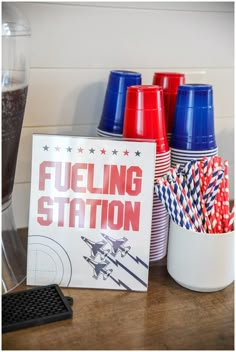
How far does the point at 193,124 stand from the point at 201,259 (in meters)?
0.22

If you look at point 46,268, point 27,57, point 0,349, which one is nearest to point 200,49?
point 27,57

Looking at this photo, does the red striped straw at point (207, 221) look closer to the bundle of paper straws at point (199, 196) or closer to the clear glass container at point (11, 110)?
the bundle of paper straws at point (199, 196)

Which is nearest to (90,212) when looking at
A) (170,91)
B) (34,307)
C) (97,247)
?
(97,247)

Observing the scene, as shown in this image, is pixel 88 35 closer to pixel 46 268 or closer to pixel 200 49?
pixel 200 49

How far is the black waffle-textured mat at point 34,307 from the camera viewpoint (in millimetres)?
635

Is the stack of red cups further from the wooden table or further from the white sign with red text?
the wooden table

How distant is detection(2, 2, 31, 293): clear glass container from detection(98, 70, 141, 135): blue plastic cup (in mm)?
154

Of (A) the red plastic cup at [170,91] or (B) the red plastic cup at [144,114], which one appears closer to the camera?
(B) the red plastic cup at [144,114]

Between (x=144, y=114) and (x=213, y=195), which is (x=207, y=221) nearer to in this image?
(x=213, y=195)

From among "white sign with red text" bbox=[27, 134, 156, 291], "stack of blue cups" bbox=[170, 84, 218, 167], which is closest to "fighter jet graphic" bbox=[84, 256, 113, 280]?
"white sign with red text" bbox=[27, 134, 156, 291]

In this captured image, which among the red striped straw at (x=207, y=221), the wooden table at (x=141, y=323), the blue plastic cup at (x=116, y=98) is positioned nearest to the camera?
the wooden table at (x=141, y=323)

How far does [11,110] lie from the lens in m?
0.69

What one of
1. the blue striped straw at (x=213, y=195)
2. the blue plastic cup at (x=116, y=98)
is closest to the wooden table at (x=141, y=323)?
the blue striped straw at (x=213, y=195)

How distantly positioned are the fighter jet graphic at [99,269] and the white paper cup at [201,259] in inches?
3.9
